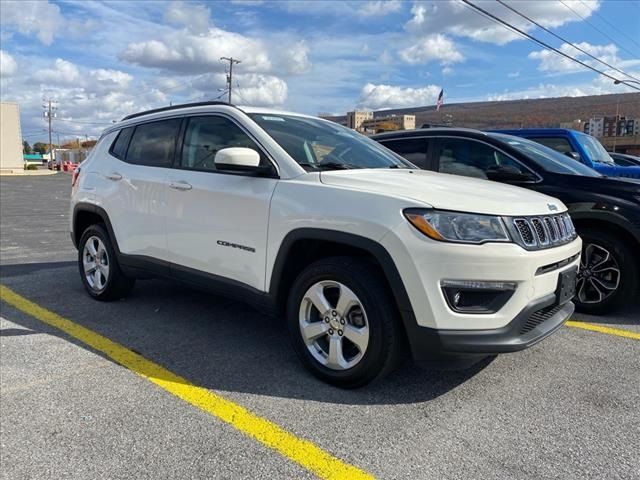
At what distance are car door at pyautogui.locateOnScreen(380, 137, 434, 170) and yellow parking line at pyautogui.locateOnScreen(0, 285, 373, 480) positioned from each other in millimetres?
3673

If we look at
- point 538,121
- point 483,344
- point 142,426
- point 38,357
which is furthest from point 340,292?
point 538,121

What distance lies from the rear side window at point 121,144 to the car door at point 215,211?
99 centimetres

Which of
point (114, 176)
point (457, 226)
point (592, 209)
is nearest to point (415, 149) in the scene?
point (592, 209)

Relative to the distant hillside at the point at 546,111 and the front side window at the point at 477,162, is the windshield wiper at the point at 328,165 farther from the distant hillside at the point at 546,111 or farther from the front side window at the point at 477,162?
the distant hillside at the point at 546,111

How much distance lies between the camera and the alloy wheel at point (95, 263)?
17.0 feet

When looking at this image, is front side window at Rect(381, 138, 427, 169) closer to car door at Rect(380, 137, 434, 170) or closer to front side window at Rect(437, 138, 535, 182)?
car door at Rect(380, 137, 434, 170)

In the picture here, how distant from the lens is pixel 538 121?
4675cm

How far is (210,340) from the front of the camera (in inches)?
163

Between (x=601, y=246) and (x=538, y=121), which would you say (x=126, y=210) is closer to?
(x=601, y=246)

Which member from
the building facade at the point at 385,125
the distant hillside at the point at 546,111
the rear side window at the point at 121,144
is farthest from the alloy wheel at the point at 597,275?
the distant hillside at the point at 546,111

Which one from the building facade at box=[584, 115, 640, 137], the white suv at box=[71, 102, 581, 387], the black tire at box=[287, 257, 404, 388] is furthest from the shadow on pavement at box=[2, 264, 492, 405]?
the building facade at box=[584, 115, 640, 137]

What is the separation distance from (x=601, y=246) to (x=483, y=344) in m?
2.59

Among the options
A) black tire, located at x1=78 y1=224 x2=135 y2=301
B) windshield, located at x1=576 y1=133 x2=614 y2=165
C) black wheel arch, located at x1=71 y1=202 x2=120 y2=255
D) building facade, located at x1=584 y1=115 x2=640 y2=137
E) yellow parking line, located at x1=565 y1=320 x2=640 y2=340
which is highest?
building facade, located at x1=584 y1=115 x2=640 y2=137

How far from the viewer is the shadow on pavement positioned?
3.27 m
